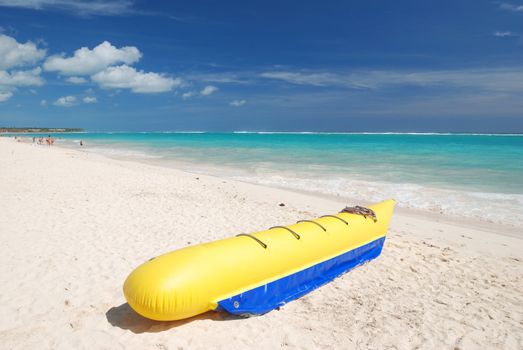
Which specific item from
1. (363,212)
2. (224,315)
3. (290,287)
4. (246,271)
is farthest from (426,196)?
(224,315)

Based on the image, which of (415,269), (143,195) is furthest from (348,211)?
(143,195)

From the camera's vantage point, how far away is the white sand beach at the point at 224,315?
9.80 ft

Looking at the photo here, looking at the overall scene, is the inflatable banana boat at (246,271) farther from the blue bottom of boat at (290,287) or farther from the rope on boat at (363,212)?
the rope on boat at (363,212)

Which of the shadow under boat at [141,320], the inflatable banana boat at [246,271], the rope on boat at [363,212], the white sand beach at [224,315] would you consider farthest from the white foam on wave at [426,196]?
the shadow under boat at [141,320]

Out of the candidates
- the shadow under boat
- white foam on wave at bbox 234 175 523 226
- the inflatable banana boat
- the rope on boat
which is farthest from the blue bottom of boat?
white foam on wave at bbox 234 175 523 226

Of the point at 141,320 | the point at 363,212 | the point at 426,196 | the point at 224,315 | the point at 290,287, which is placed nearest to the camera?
the point at 141,320

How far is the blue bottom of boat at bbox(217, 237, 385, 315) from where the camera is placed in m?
3.22

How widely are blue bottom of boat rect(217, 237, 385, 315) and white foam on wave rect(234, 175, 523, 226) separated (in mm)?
4512

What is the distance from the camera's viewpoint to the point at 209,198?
28.0 feet

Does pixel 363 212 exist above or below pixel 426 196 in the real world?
above

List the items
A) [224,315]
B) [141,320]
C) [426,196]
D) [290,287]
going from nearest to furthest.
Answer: [141,320]
[224,315]
[290,287]
[426,196]

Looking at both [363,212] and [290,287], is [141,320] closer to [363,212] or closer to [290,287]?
[290,287]

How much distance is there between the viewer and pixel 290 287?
3.64 m

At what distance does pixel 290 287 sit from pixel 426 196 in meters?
7.19
